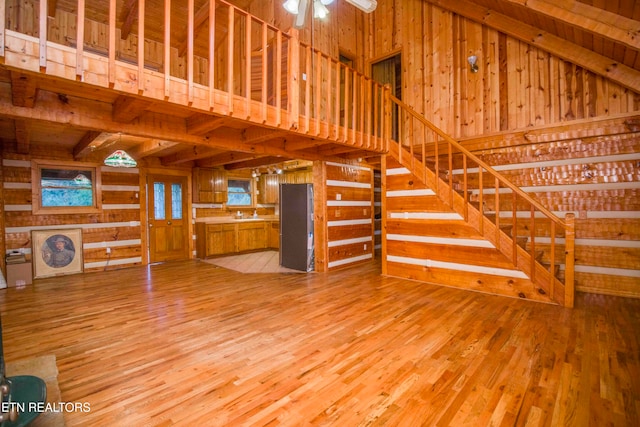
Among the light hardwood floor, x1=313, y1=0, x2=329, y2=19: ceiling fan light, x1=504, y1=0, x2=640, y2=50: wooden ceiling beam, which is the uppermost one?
x1=313, y1=0, x2=329, y2=19: ceiling fan light

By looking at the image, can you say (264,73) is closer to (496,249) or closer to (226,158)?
(226,158)

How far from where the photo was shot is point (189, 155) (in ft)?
19.8

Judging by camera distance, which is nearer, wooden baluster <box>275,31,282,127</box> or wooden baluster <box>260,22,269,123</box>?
wooden baluster <box>260,22,269,123</box>

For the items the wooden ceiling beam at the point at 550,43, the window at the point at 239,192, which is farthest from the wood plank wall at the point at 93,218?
the wooden ceiling beam at the point at 550,43

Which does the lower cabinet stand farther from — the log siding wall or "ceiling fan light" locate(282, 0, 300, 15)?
"ceiling fan light" locate(282, 0, 300, 15)

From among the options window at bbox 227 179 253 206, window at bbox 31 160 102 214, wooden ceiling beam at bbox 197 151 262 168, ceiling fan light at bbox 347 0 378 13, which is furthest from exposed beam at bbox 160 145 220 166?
ceiling fan light at bbox 347 0 378 13

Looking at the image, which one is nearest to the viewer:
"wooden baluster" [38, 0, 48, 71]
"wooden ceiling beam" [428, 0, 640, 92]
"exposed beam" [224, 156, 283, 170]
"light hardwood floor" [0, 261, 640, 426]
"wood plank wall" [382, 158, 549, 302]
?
"light hardwood floor" [0, 261, 640, 426]

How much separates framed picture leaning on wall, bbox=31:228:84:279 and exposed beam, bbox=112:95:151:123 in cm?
394

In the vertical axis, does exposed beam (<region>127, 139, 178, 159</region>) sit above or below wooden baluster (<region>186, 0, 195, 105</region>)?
below

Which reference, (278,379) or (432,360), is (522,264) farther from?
(278,379)

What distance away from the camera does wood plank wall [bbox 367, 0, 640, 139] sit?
14.9 ft

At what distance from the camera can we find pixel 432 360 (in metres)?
2.50

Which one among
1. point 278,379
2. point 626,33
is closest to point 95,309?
point 278,379

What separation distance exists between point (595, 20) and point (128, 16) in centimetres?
699
